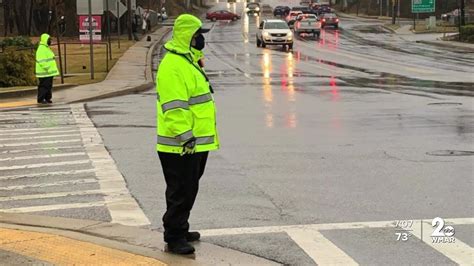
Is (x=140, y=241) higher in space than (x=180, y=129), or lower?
lower

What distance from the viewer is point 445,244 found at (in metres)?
6.04

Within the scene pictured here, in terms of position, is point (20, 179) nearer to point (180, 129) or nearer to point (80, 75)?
point (180, 129)

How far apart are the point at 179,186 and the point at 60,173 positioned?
395 cm

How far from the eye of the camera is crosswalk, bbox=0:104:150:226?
759 cm

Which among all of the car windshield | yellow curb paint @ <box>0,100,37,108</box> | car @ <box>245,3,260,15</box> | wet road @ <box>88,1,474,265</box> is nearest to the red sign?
wet road @ <box>88,1,474,265</box>

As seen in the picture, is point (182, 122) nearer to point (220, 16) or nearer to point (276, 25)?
point (276, 25)

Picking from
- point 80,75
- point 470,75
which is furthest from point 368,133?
point 80,75

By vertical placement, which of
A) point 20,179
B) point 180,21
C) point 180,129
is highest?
point 180,21

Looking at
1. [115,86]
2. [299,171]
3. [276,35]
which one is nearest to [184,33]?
[299,171]

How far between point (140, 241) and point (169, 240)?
40cm

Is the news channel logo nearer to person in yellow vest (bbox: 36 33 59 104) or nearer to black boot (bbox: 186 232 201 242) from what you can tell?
black boot (bbox: 186 232 201 242)

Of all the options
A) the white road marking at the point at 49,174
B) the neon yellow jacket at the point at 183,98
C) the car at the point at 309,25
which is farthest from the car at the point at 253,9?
the neon yellow jacket at the point at 183,98

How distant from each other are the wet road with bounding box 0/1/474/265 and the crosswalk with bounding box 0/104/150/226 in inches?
1.2

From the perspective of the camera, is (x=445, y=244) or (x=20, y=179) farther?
(x=20, y=179)
